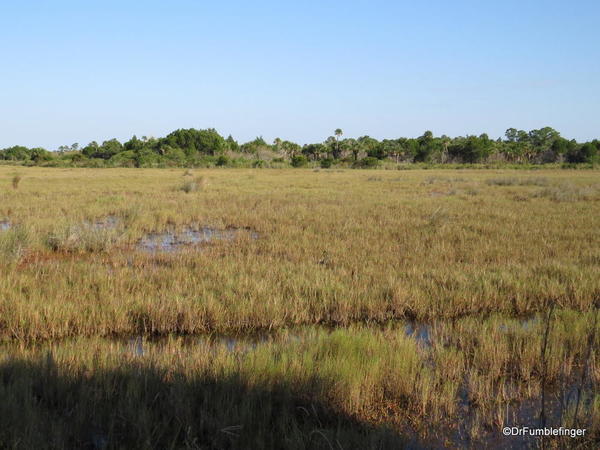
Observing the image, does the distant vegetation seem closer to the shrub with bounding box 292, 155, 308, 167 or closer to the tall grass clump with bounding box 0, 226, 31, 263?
the shrub with bounding box 292, 155, 308, 167

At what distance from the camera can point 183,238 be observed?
1170cm

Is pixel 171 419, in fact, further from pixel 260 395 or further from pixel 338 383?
pixel 338 383

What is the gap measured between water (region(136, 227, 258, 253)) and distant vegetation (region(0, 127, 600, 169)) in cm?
5818

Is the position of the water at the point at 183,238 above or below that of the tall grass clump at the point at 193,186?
below

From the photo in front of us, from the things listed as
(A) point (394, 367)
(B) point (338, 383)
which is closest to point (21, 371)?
(B) point (338, 383)

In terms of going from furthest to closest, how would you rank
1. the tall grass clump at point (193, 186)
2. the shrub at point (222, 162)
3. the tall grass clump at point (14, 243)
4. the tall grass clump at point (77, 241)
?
1. the shrub at point (222, 162)
2. the tall grass clump at point (193, 186)
3. the tall grass clump at point (77, 241)
4. the tall grass clump at point (14, 243)

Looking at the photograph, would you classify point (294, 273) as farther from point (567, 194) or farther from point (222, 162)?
point (222, 162)

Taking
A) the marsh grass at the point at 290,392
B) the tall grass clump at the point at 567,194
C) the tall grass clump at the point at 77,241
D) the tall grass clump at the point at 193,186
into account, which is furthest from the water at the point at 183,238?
the tall grass clump at the point at 567,194

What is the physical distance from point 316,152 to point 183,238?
82415mm

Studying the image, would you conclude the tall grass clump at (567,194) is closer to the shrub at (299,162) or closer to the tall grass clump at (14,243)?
the tall grass clump at (14,243)

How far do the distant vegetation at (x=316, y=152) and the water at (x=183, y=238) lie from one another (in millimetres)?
58183

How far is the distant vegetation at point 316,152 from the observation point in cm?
7262

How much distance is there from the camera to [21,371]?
375 cm

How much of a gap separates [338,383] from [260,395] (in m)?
0.63
